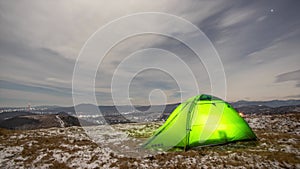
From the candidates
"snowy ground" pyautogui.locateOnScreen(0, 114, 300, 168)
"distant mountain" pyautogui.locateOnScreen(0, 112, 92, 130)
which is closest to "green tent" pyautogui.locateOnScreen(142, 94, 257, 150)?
"snowy ground" pyautogui.locateOnScreen(0, 114, 300, 168)

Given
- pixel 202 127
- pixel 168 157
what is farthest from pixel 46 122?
pixel 202 127

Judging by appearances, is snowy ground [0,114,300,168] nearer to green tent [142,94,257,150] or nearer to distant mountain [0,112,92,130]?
green tent [142,94,257,150]

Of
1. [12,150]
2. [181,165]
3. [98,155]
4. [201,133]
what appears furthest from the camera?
[12,150]

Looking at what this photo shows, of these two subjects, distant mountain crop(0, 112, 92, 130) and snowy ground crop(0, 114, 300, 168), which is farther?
distant mountain crop(0, 112, 92, 130)

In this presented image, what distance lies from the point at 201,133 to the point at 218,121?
5.22 ft

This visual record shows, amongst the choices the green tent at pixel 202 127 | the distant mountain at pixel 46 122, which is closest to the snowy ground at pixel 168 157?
the green tent at pixel 202 127

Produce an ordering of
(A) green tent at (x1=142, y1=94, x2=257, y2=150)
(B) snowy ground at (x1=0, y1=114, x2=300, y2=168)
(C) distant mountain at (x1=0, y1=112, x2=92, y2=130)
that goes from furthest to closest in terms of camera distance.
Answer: (C) distant mountain at (x1=0, y1=112, x2=92, y2=130) → (A) green tent at (x1=142, y1=94, x2=257, y2=150) → (B) snowy ground at (x1=0, y1=114, x2=300, y2=168)

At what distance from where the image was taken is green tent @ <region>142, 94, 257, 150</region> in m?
11.0

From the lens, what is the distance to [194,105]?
12008 mm

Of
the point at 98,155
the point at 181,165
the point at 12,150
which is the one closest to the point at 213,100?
the point at 181,165

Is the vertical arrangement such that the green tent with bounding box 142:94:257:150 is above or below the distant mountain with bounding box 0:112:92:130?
above

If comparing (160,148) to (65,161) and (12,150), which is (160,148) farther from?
(12,150)

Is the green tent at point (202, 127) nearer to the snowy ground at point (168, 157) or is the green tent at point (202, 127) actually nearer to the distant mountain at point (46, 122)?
the snowy ground at point (168, 157)

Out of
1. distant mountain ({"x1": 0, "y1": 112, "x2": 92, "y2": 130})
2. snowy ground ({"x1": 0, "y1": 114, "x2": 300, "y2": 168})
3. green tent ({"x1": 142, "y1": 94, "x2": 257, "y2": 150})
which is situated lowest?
distant mountain ({"x1": 0, "y1": 112, "x2": 92, "y2": 130})
